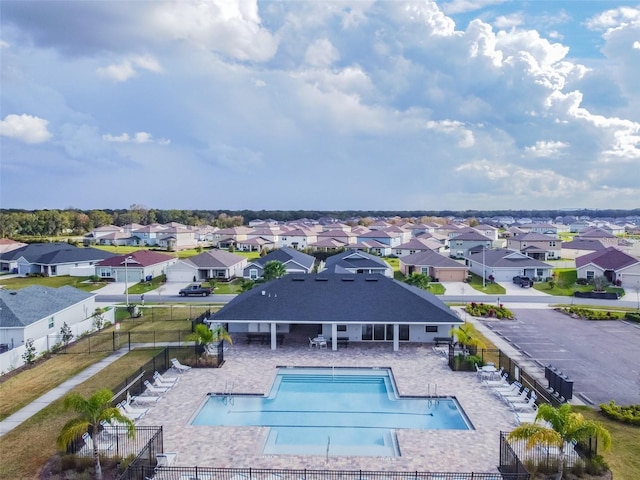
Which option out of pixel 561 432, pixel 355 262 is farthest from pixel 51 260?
pixel 561 432

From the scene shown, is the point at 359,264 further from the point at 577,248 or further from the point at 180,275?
the point at 577,248

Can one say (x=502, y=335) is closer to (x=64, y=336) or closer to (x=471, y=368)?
(x=471, y=368)

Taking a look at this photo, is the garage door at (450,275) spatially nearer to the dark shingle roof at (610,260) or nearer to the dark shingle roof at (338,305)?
the dark shingle roof at (610,260)

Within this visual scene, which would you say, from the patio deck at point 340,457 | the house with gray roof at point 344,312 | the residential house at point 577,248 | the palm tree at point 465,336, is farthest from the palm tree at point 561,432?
A: the residential house at point 577,248

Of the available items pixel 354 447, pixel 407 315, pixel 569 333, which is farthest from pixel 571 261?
pixel 354 447

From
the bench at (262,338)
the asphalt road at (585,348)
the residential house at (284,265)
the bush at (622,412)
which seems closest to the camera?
the bush at (622,412)

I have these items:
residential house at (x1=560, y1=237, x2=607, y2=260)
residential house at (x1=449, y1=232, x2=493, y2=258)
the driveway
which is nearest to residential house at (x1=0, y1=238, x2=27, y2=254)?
residential house at (x1=449, y1=232, x2=493, y2=258)
